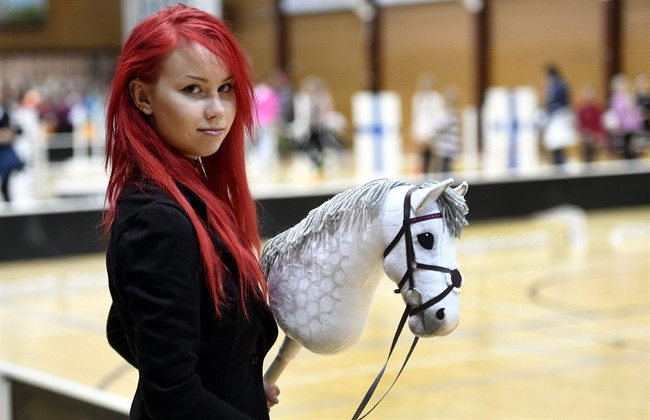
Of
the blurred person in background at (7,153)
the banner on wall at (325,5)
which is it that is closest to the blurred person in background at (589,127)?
the banner on wall at (325,5)

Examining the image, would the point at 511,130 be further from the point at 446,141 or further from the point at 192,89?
the point at 192,89

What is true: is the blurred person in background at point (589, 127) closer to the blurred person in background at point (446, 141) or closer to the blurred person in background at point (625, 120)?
the blurred person in background at point (625, 120)

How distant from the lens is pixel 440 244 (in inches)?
67.6

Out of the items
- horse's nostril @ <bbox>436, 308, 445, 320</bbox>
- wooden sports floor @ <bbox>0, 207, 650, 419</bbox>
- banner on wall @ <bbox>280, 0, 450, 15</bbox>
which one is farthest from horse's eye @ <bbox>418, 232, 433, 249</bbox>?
banner on wall @ <bbox>280, 0, 450, 15</bbox>

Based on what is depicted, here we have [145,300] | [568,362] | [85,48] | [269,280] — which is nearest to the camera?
[145,300]

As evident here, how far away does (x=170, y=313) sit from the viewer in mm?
1611

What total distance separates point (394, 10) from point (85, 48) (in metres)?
11.4

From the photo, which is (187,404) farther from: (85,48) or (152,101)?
(85,48)

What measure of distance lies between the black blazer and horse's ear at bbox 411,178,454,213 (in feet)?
1.10

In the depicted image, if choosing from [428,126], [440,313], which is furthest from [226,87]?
[428,126]

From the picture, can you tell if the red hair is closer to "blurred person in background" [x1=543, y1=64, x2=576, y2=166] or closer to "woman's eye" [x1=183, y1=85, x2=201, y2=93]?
"woman's eye" [x1=183, y1=85, x2=201, y2=93]

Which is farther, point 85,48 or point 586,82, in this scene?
point 85,48

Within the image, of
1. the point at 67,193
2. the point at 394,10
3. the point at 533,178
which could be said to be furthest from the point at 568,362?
the point at 394,10

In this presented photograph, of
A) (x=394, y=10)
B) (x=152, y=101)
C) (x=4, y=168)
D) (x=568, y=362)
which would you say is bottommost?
(x=568, y=362)
